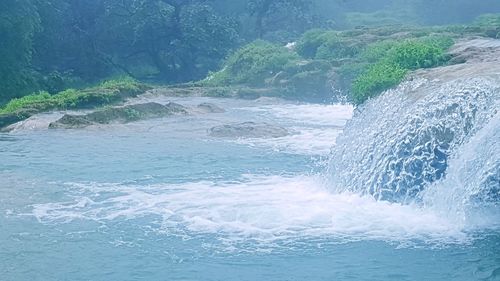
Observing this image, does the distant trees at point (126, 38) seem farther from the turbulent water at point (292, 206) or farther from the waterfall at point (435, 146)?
the waterfall at point (435, 146)

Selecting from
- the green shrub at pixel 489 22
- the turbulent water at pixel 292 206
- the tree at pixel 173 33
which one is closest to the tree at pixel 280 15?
the tree at pixel 173 33

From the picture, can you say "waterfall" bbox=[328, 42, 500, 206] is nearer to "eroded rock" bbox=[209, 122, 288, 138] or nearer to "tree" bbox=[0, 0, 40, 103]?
"eroded rock" bbox=[209, 122, 288, 138]

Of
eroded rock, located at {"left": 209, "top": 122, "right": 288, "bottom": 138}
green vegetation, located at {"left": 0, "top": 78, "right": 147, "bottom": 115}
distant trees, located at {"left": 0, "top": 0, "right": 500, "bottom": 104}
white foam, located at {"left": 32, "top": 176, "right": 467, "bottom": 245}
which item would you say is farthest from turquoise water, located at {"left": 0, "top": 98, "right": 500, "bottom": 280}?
distant trees, located at {"left": 0, "top": 0, "right": 500, "bottom": 104}

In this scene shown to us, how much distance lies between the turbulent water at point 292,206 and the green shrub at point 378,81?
33 centimetres

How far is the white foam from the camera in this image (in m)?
10.4

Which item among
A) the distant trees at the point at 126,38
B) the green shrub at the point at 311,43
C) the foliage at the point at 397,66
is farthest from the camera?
the green shrub at the point at 311,43

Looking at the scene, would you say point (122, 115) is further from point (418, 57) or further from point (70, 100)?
point (418, 57)

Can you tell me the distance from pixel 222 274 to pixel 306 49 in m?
27.1

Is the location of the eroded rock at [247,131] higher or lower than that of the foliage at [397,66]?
lower

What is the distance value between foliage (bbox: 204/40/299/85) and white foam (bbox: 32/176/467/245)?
701 inches

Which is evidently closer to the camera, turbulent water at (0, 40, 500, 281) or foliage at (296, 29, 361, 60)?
turbulent water at (0, 40, 500, 281)

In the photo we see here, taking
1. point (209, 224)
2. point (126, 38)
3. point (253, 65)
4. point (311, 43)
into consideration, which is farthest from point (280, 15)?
point (209, 224)

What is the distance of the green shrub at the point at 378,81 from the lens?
47.2 ft

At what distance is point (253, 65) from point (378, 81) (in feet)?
57.5
